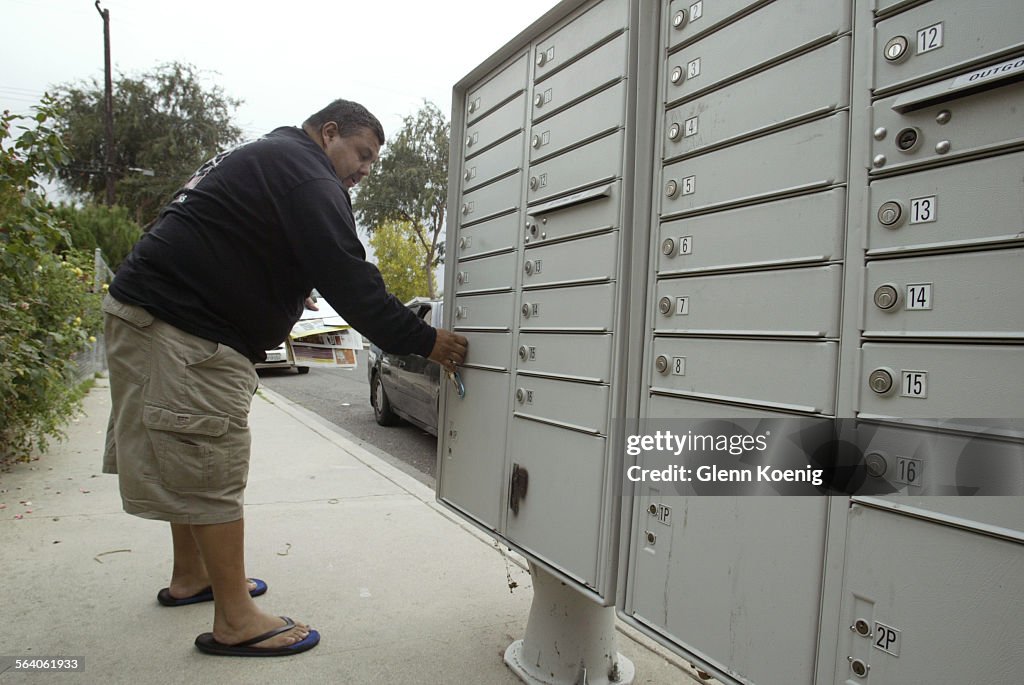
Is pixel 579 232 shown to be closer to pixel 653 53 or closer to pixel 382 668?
pixel 653 53

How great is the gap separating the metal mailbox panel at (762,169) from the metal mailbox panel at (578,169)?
0.67ft

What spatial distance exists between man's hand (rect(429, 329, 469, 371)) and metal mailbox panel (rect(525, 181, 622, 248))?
1.65ft

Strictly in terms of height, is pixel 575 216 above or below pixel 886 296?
above

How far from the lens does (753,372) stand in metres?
1.44

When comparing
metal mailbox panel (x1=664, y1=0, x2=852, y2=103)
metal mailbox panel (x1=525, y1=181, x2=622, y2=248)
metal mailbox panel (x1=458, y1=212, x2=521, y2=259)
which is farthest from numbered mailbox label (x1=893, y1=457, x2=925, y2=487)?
metal mailbox panel (x1=458, y1=212, x2=521, y2=259)

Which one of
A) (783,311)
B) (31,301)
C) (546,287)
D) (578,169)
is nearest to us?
(783,311)

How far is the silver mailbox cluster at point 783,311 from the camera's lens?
1.06 metres

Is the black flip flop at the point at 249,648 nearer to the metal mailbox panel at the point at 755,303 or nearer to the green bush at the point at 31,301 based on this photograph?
the metal mailbox panel at the point at 755,303

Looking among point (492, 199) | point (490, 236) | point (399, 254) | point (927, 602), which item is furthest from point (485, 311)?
point (399, 254)

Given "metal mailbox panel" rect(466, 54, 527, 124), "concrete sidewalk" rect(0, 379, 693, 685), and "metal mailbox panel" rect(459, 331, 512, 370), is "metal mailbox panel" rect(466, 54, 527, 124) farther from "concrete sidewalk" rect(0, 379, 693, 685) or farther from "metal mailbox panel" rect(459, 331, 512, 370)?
"concrete sidewalk" rect(0, 379, 693, 685)

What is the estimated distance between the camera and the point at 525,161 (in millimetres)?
2293

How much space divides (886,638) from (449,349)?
1667 mm

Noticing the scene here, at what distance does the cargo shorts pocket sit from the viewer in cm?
222

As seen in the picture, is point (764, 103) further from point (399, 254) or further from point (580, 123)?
point (399, 254)
